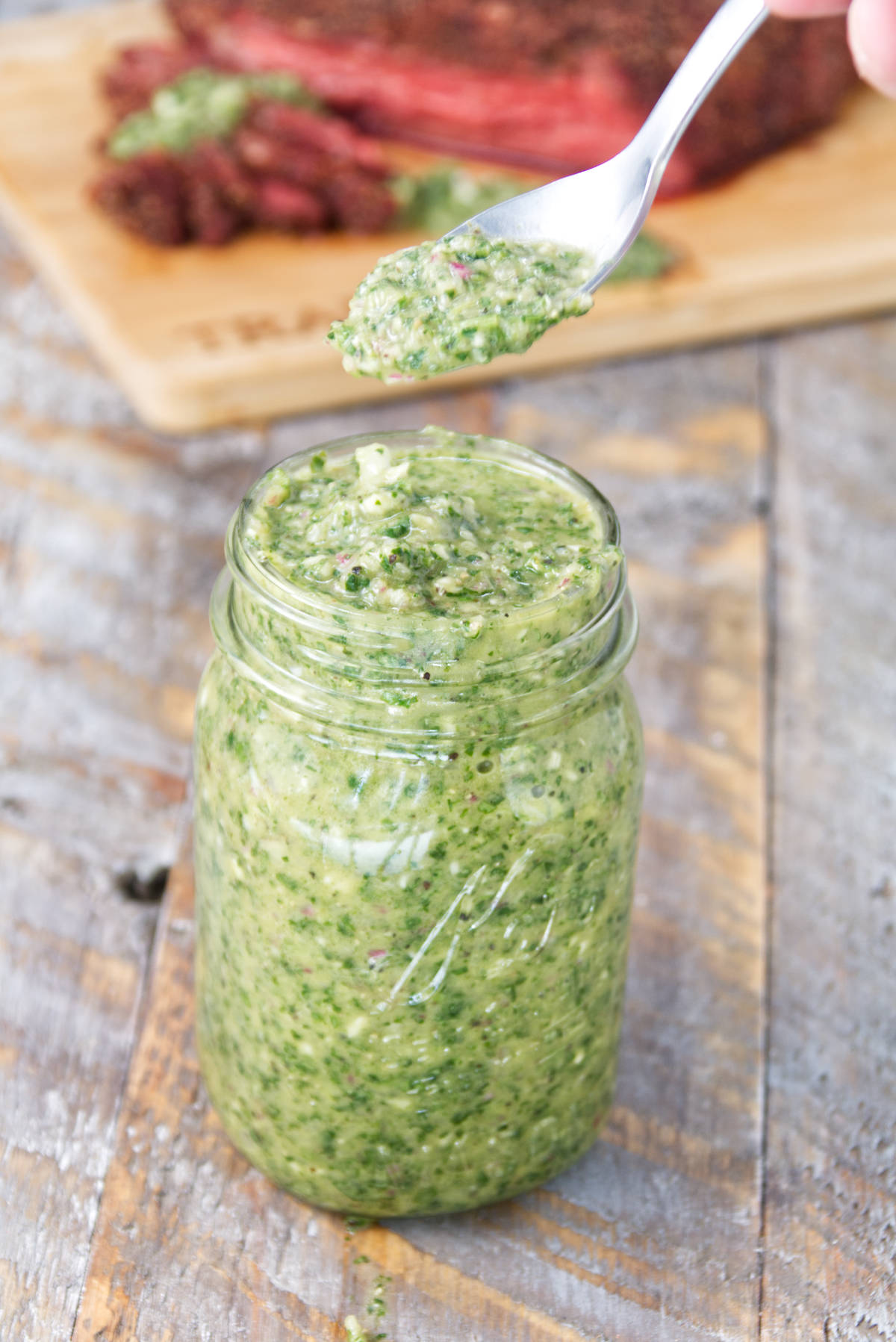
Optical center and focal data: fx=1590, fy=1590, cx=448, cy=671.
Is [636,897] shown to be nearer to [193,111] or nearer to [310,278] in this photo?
[310,278]

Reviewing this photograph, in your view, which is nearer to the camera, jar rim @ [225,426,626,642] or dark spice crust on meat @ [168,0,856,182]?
jar rim @ [225,426,626,642]

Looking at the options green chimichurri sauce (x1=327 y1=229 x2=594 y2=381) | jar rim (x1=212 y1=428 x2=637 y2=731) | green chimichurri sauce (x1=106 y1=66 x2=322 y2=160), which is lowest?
green chimichurri sauce (x1=106 y1=66 x2=322 y2=160)

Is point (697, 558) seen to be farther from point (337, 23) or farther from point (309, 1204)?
point (337, 23)

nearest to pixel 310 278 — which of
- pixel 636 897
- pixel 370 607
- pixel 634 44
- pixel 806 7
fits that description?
pixel 634 44

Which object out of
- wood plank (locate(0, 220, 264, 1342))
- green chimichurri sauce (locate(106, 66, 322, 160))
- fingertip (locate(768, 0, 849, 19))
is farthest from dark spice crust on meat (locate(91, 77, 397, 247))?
fingertip (locate(768, 0, 849, 19))

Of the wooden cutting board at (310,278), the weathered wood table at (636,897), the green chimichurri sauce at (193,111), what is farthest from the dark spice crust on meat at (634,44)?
the weathered wood table at (636,897)

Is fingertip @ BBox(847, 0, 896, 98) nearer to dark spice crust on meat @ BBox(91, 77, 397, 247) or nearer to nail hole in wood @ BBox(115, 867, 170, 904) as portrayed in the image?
nail hole in wood @ BBox(115, 867, 170, 904)
